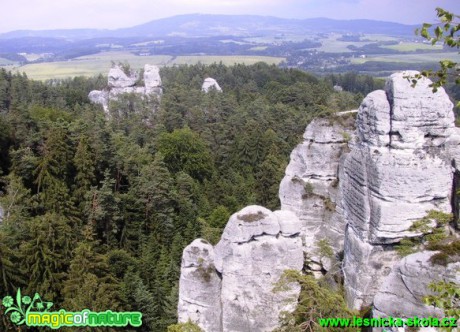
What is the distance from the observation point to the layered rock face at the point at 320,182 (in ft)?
76.7

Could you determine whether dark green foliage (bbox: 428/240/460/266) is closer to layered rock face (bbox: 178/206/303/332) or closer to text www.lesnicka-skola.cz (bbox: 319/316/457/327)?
text www.lesnicka-skola.cz (bbox: 319/316/457/327)

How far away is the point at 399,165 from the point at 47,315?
1835 cm

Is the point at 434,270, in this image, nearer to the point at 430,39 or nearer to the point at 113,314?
the point at 430,39

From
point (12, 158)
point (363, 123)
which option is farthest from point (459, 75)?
point (12, 158)

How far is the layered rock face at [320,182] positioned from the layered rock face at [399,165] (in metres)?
6.26

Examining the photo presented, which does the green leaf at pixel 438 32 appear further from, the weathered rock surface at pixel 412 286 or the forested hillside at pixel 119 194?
the forested hillside at pixel 119 194

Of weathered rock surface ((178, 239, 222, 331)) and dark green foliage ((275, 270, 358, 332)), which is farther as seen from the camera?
weathered rock surface ((178, 239, 222, 331))

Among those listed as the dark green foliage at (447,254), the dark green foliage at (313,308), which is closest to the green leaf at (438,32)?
the dark green foliage at (447,254)

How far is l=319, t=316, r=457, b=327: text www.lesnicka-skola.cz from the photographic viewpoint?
462 inches

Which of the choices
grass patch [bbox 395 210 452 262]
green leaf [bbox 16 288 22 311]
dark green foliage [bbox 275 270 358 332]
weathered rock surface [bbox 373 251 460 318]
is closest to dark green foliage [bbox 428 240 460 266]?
weathered rock surface [bbox 373 251 460 318]

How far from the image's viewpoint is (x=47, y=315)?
21.6 m

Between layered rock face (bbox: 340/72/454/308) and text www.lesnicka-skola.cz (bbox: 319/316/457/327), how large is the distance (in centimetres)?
239

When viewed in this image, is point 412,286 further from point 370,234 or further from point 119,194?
point 119,194

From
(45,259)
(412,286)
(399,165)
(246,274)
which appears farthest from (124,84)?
(412,286)
